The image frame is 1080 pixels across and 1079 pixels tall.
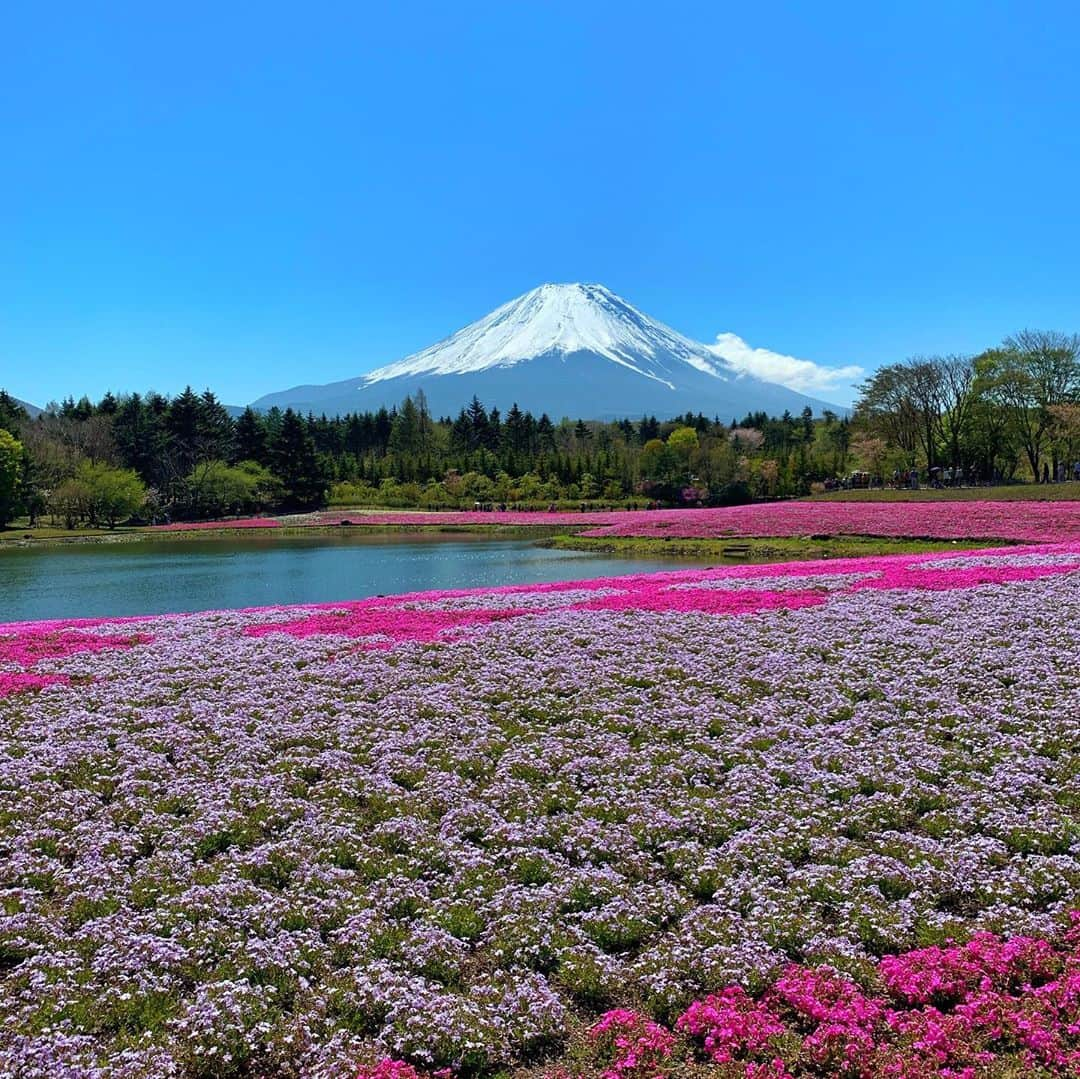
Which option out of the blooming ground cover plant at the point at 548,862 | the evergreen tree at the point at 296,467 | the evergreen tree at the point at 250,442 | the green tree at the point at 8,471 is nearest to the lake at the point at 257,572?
the blooming ground cover plant at the point at 548,862

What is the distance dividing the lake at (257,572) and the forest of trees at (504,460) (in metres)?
31.0

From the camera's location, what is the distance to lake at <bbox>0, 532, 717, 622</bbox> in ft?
105

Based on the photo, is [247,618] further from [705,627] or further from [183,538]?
[183,538]

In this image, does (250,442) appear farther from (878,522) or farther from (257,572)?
(878,522)

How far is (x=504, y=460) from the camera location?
114250 millimetres

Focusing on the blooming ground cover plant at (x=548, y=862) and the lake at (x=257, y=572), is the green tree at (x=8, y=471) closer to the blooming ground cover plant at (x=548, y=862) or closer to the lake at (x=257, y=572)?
the lake at (x=257, y=572)

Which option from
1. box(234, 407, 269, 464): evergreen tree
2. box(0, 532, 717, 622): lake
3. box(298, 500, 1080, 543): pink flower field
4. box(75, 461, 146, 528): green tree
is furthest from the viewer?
box(234, 407, 269, 464): evergreen tree

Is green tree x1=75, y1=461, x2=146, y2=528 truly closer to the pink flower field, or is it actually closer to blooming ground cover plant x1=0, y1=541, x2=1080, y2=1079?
the pink flower field

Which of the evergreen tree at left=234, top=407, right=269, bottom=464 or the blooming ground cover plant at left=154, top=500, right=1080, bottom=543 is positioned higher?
the evergreen tree at left=234, top=407, right=269, bottom=464

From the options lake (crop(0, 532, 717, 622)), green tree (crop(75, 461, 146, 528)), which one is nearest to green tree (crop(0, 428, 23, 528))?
green tree (crop(75, 461, 146, 528))

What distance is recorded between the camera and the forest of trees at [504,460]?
79.2m

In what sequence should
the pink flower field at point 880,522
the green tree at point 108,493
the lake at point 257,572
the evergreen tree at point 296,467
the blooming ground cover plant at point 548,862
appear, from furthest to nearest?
the evergreen tree at point 296,467 < the green tree at point 108,493 < the pink flower field at point 880,522 < the lake at point 257,572 < the blooming ground cover plant at point 548,862

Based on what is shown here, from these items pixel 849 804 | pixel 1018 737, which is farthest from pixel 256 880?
Answer: pixel 1018 737

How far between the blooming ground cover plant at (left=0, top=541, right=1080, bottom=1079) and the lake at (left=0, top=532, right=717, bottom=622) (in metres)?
17.0
